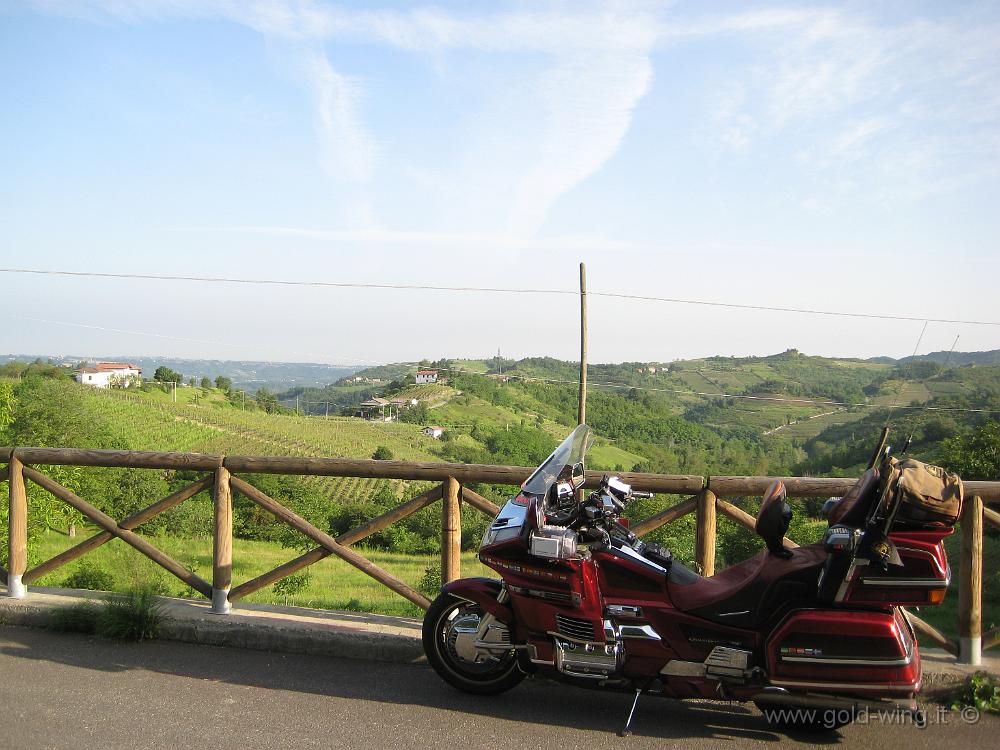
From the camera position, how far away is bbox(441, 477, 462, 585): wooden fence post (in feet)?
17.2

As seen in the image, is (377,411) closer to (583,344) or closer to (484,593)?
(583,344)

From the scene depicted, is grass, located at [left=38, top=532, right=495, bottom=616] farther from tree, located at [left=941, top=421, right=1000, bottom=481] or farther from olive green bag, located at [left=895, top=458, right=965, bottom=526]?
tree, located at [left=941, top=421, right=1000, bottom=481]

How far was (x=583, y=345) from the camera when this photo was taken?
1036 cm

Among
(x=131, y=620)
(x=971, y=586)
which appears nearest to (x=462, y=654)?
(x=131, y=620)

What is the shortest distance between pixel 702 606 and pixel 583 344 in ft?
21.9

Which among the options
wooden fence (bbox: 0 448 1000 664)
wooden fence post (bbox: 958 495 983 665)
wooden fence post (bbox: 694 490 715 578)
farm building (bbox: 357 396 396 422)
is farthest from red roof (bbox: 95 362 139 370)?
wooden fence post (bbox: 958 495 983 665)

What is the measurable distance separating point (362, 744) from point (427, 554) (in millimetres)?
14601

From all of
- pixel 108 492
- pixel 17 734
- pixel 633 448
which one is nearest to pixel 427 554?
pixel 633 448

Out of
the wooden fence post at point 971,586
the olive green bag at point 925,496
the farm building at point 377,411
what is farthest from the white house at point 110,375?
the olive green bag at point 925,496

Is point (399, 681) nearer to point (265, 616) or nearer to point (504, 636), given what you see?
point (504, 636)

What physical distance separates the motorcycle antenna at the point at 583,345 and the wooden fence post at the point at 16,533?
5891 mm

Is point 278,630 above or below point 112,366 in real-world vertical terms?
below

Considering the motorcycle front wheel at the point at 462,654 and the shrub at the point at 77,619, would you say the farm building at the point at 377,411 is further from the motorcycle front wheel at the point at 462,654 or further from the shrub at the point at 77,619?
the motorcycle front wheel at the point at 462,654

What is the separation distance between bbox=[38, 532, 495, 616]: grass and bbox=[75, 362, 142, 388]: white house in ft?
213
